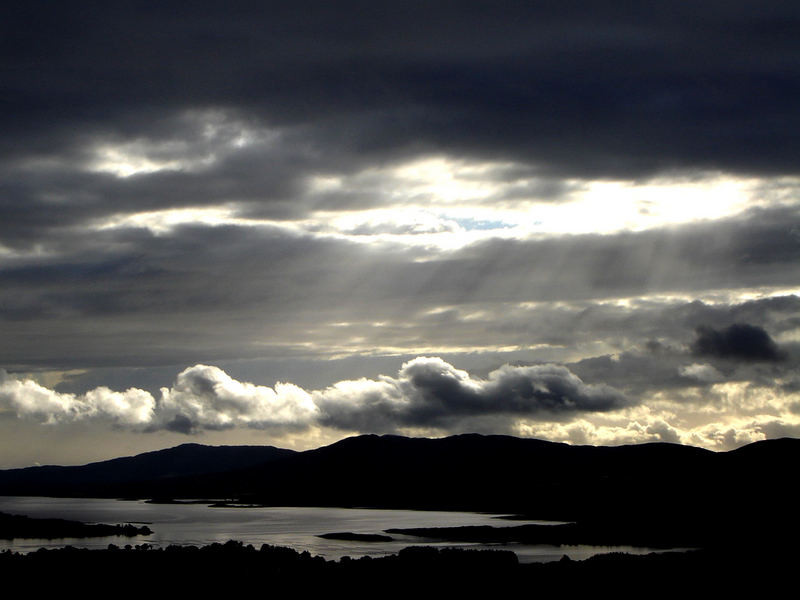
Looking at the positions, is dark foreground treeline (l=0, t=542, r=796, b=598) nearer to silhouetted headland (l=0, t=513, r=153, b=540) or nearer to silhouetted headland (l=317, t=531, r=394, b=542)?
silhouetted headland (l=317, t=531, r=394, b=542)

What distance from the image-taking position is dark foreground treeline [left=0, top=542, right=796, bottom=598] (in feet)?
328

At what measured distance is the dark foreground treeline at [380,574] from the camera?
100062 millimetres

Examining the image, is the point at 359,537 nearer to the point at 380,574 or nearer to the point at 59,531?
the point at 59,531

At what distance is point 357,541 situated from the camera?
562 feet

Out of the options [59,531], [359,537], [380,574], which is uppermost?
[59,531]

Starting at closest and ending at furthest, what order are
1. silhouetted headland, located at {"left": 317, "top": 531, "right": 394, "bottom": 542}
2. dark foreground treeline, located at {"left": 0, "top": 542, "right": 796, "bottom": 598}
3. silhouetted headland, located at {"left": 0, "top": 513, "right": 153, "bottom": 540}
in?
dark foreground treeline, located at {"left": 0, "top": 542, "right": 796, "bottom": 598} → silhouetted headland, located at {"left": 317, "top": 531, "right": 394, "bottom": 542} → silhouetted headland, located at {"left": 0, "top": 513, "right": 153, "bottom": 540}

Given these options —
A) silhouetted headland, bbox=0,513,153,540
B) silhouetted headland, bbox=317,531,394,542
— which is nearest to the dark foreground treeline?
silhouetted headland, bbox=317,531,394,542

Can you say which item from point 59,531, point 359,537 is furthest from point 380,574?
point 59,531

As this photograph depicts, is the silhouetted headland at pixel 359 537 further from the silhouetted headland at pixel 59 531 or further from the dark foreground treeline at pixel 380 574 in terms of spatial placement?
the dark foreground treeline at pixel 380 574

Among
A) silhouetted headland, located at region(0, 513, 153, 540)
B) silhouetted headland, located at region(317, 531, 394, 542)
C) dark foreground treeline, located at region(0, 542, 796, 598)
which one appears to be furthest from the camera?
silhouetted headland, located at region(0, 513, 153, 540)

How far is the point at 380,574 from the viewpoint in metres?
107

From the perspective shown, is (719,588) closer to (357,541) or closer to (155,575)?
(155,575)

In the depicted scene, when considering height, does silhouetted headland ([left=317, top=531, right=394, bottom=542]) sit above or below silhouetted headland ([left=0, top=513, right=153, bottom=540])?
below

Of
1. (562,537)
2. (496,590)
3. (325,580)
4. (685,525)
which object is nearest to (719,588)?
(496,590)
